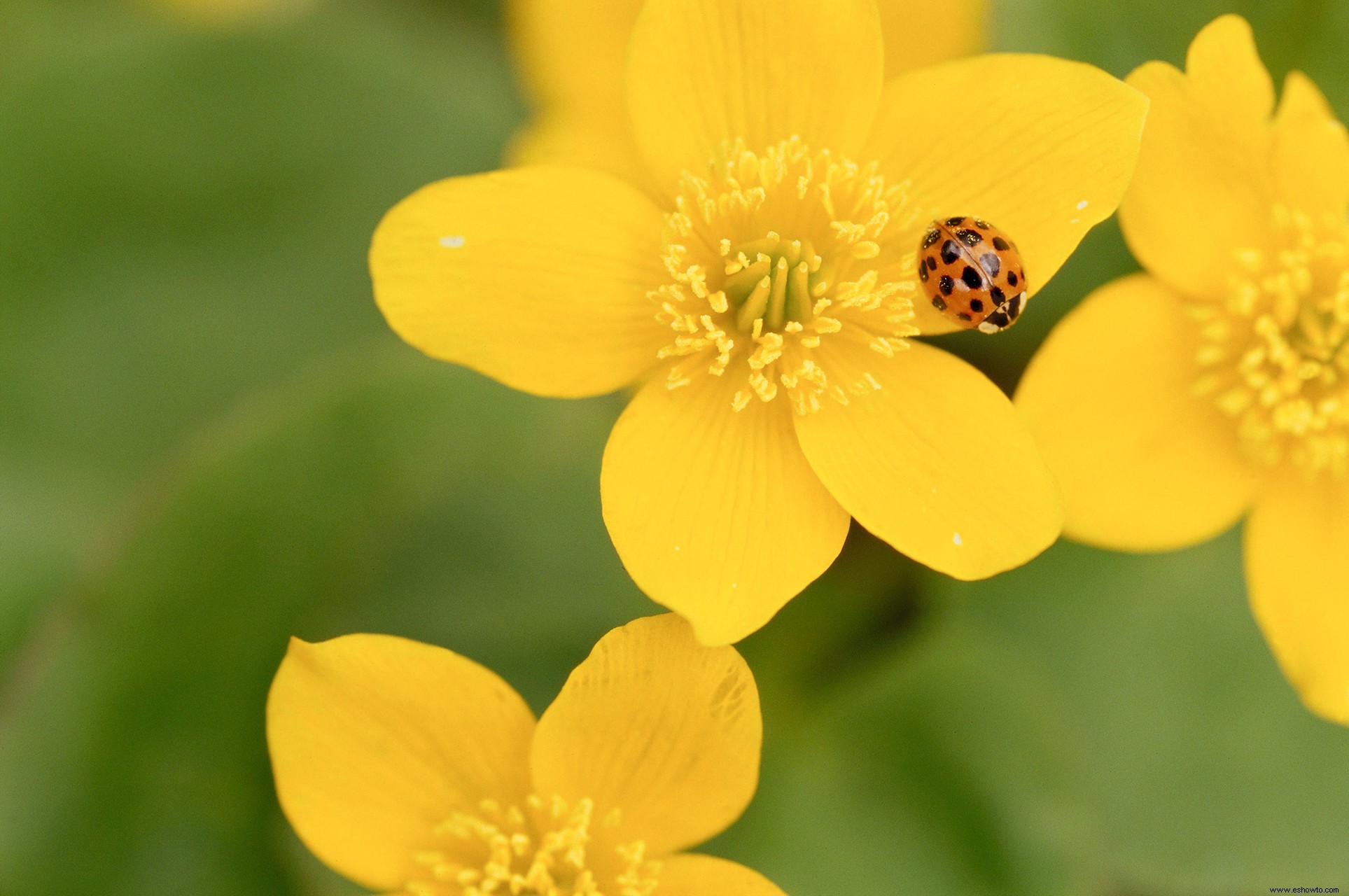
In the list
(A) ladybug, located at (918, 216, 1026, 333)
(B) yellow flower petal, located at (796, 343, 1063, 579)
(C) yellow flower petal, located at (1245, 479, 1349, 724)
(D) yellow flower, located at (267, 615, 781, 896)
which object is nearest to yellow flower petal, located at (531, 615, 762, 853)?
(D) yellow flower, located at (267, 615, 781, 896)

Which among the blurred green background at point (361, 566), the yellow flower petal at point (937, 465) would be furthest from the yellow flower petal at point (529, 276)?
the blurred green background at point (361, 566)

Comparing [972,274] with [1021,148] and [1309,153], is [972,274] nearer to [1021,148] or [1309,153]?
[1021,148]

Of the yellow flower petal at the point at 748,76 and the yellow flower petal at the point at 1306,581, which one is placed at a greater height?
the yellow flower petal at the point at 748,76

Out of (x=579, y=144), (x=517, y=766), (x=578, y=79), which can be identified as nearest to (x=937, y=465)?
(x=517, y=766)

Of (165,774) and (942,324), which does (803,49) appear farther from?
(165,774)

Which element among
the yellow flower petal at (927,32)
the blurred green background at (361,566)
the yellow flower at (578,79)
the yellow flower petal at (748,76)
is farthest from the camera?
the yellow flower at (578,79)

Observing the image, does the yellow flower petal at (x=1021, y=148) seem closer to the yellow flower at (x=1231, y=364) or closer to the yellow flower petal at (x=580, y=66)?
the yellow flower at (x=1231, y=364)

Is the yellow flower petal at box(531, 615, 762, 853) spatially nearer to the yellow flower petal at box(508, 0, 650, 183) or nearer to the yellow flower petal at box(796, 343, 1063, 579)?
the yellow flower petal at box(796, 343, 1063, 579)
